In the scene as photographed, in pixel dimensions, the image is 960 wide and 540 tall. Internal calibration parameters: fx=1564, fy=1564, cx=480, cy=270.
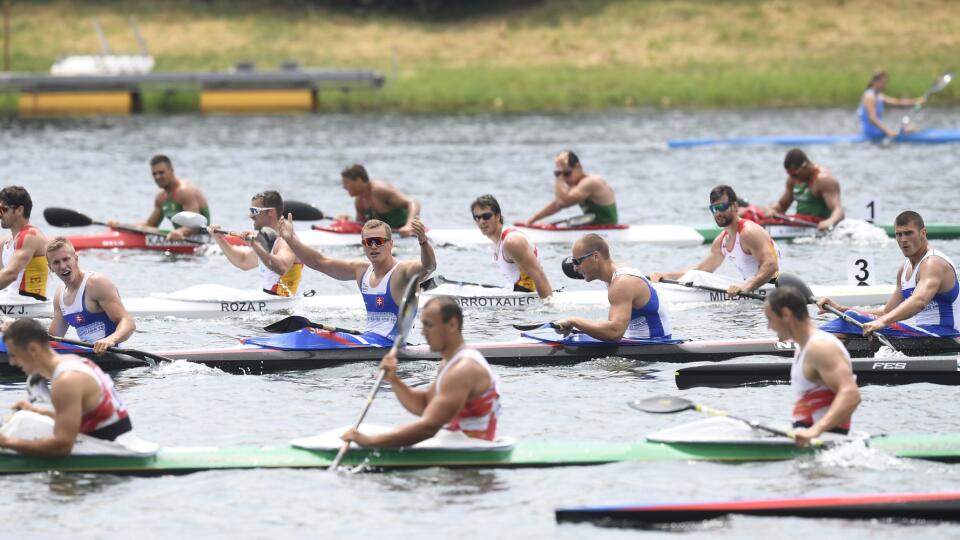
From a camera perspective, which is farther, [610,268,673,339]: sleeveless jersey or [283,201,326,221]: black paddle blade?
[283,201,326,221]: black paddle blade

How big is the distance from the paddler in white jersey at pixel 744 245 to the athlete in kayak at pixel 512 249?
1510 mm

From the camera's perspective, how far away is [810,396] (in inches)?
457

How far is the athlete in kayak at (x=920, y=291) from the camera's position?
14914mm

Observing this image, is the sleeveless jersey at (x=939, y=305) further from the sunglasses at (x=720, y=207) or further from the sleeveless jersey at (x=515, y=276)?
the sleeveless jersey at (x=515, y=276)

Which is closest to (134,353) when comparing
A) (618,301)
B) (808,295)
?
(618,301)

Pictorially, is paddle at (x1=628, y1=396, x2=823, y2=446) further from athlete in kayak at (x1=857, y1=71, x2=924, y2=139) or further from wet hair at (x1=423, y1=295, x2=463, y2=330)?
athlete in kayak at (x1=857, y1=71, x2=924, y2=139)

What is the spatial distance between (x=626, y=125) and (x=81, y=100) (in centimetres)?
1777

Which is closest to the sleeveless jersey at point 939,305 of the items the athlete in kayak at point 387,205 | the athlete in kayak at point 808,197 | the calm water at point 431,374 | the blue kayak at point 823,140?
the calm water at point 431,374

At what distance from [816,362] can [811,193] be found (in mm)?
13467

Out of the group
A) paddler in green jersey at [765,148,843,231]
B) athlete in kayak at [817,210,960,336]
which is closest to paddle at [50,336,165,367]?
athlete in kayak at [817,210,960,336]

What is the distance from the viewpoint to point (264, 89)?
50.3 metres

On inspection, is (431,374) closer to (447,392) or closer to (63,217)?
(447,392)

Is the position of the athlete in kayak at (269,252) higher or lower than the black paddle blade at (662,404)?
higher

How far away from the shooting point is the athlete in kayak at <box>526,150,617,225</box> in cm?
2308
